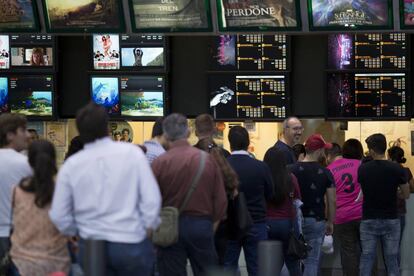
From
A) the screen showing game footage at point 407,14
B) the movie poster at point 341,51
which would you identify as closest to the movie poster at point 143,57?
the movie poster at point 341,51

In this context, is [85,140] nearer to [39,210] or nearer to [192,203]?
[39,210]

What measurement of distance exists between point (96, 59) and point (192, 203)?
6223mm

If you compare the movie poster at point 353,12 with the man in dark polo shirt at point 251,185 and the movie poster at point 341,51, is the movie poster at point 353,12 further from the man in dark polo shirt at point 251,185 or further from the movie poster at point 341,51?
the man in dark polo shirt at point 251,185

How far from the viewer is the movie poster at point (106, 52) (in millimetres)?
13375

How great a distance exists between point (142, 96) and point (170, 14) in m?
1.89

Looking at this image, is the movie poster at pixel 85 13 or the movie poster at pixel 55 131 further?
the movie poster at pixel 55 131

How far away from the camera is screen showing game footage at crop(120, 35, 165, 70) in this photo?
13281 mm

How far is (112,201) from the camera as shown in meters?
6.25

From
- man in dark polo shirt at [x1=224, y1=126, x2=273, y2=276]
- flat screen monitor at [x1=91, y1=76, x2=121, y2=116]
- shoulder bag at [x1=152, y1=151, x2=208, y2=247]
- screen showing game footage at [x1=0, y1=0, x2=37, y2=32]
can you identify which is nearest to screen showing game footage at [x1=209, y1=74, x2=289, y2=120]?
flat screen monitor at [x1=91, y1=76, x2=121, y2=116]

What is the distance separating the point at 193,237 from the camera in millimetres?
7645

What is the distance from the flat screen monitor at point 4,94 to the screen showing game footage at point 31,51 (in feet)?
0.82

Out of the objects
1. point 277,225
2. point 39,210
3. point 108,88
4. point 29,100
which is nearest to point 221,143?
point 108,88

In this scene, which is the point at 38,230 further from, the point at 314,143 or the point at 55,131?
the point at 55,131

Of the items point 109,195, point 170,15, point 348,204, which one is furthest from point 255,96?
point 109,195
